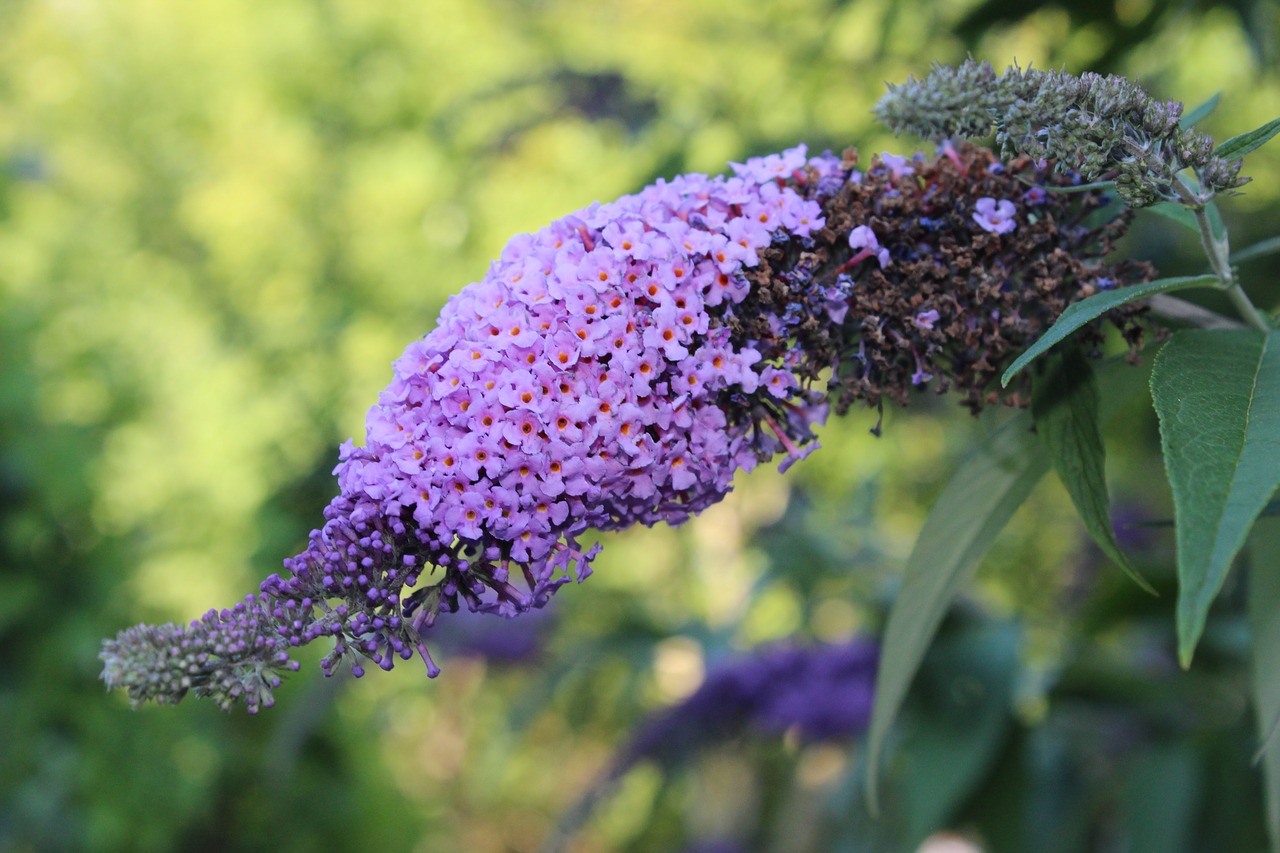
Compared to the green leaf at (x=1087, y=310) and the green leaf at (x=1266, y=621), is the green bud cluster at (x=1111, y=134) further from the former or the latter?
the green leaf at (x=1266, y=621)

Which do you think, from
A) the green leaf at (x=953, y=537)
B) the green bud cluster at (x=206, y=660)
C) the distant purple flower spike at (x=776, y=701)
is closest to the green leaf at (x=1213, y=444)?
the green leaf at (x=953, y=537)

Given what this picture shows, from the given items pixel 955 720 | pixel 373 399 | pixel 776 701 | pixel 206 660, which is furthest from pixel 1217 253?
pixel 373 399

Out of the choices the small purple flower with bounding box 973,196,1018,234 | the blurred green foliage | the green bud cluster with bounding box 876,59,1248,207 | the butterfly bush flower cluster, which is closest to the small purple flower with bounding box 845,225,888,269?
the butterfly bush flower cluster

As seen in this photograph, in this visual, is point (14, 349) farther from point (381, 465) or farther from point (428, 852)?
point (428, 852)

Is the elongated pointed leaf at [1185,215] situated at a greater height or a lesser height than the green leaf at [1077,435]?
greater

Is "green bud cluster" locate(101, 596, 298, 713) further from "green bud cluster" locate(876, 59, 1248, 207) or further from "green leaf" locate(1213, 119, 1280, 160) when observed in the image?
"green leaf" locate(1213, 119, 1280, 160)

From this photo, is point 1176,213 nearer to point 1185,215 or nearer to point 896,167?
point 1185,215

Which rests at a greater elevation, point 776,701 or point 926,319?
point 776,701
